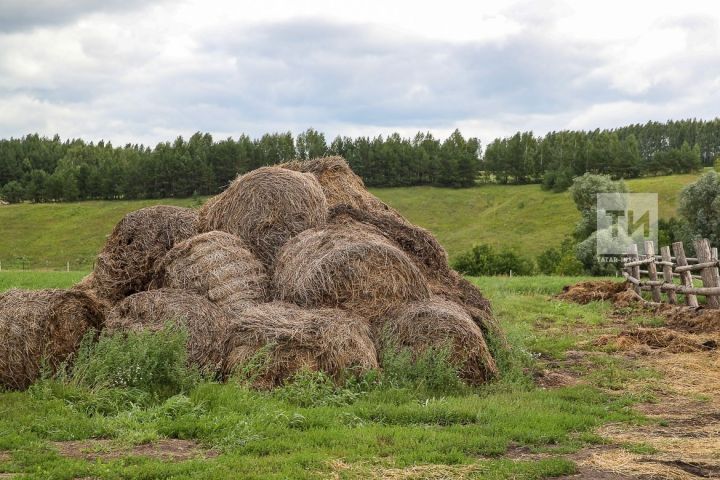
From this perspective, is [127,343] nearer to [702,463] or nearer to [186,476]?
[186,476]

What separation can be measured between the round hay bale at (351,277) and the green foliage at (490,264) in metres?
33.3

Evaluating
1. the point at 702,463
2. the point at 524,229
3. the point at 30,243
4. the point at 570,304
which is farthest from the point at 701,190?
the point at 30,243

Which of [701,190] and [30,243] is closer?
[701,190]

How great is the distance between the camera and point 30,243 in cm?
7425

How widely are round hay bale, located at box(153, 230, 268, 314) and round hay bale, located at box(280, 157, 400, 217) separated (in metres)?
3.10

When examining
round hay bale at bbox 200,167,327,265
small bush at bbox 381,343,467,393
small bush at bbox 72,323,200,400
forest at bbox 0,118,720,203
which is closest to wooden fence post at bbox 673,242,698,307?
round hay bale at bbox 200,167,327,265

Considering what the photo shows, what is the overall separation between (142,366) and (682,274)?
14.9 metres

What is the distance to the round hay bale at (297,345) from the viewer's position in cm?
942

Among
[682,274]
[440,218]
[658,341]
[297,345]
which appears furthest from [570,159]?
[297,345]

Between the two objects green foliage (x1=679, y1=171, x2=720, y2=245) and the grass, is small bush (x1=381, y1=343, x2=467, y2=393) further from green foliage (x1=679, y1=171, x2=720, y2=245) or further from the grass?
green foliage (x1=679, y1=171, x2=720, y2=245)

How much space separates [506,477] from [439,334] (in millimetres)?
4030

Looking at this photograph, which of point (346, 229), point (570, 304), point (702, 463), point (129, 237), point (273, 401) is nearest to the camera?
point (702, 463)

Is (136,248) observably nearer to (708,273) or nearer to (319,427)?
(319,427)

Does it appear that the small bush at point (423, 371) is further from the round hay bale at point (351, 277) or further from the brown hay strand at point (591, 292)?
the brown hay strand at point (591, 292)
